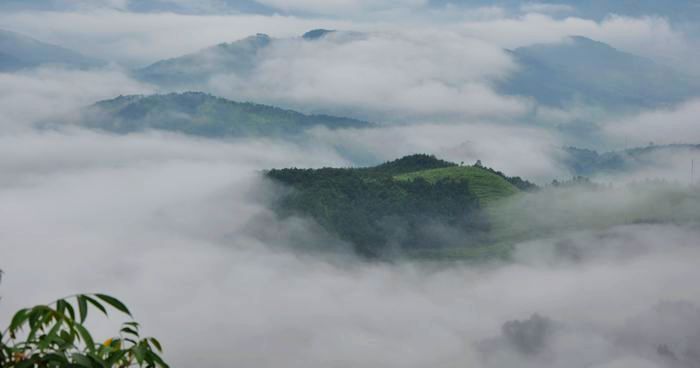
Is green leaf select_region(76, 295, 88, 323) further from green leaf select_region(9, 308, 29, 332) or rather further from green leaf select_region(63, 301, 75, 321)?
green leaf select_region(9, 308, 29, 332)

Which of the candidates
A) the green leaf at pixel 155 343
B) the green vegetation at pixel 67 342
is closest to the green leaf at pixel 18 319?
the green vegetation at pixel 67 342

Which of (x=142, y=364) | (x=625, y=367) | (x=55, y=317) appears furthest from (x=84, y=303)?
(x=625, y=367)

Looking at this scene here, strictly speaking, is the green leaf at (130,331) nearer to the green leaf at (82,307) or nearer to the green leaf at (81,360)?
the green leaf at (82,307)

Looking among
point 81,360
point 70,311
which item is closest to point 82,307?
point 70,311

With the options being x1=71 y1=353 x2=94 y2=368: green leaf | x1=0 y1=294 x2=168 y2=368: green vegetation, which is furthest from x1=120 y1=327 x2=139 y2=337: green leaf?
x1=71 y1=353 x2=94 y2=368: green leaf

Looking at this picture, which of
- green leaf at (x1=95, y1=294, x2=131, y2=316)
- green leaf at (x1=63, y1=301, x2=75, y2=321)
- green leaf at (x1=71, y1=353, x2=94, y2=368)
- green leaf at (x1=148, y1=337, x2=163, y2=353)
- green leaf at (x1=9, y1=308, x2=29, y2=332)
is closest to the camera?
green leaf at (x1=71, y1=353, x2=94, y2=368)

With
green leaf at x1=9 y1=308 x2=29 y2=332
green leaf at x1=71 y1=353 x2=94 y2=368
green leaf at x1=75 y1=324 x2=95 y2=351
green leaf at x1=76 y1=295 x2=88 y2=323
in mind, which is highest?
green leaf at x1=76 y1=295 x2=88 y2=323

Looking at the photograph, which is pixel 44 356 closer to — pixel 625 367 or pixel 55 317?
pixel 55 317

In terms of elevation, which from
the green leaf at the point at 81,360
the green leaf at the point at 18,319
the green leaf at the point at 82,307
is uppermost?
the green leaf at the point at 82,307
